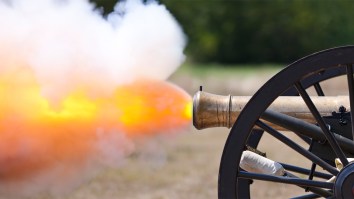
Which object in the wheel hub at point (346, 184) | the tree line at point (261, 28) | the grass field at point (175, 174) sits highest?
the tree line at point (261, 28)

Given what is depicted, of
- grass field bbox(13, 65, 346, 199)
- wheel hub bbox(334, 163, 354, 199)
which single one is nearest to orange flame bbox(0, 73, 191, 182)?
grass field bbox(13, 65, 346, 199)

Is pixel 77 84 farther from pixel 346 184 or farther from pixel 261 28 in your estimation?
pixel 261 28

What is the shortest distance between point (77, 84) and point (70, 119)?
1.01 ft

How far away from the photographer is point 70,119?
25.4 feet

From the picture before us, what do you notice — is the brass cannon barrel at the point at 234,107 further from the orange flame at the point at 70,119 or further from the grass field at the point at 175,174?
the grass field at the point at 175,174

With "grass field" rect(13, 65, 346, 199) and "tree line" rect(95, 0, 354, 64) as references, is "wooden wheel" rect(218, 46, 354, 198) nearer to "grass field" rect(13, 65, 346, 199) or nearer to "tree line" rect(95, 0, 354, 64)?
"grass field" rect(13, 65, 346, 199)

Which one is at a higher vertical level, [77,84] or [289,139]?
[77,84]

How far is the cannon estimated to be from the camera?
564cm

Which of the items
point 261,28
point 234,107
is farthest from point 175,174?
point 261,28

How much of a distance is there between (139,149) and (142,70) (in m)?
1.02

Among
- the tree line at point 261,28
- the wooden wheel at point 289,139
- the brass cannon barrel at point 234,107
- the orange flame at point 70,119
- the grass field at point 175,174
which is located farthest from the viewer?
the tree line at point 261,28

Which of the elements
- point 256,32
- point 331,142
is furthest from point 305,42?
point 331,142

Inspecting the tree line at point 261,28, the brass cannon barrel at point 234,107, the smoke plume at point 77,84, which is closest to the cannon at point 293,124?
the brass cannon barrel at point 234,107

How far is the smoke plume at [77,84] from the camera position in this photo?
7.61 meters
